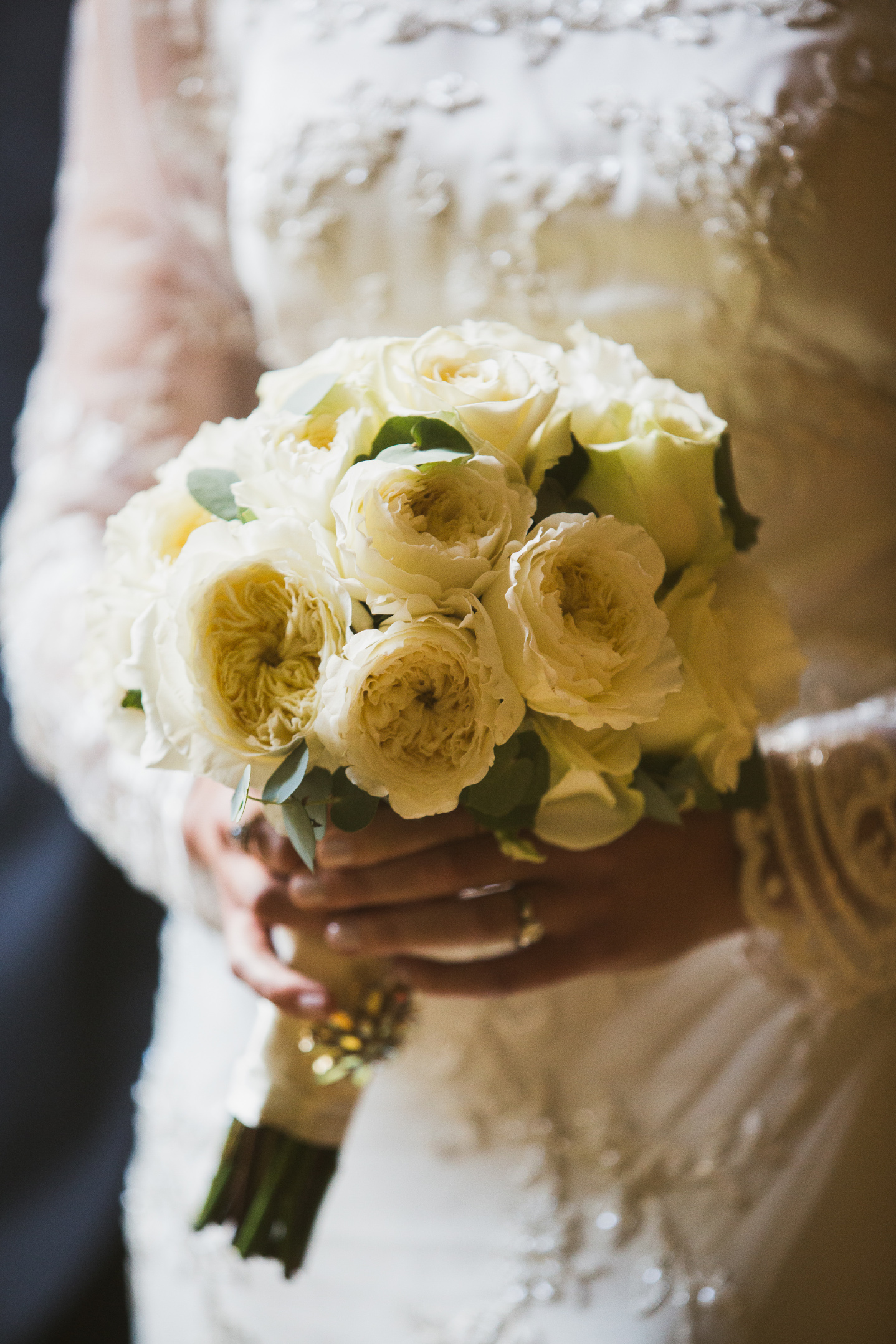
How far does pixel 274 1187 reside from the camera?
0.75m

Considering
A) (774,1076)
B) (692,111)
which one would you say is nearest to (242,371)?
(692,111)

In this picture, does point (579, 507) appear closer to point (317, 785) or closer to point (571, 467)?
point (571, 467)

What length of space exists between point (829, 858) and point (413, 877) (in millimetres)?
311

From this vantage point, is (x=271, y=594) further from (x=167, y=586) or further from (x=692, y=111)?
(x=692, y=111)

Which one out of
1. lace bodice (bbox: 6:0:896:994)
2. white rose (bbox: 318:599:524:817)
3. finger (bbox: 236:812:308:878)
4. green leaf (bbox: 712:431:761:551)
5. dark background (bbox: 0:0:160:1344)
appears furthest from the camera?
dark background (bbox: 0:0:160:1344)

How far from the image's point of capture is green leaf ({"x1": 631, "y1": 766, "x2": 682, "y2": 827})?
57cm

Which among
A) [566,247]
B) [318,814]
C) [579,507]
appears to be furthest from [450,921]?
[566,247]

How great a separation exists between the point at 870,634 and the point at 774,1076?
1.32 feet

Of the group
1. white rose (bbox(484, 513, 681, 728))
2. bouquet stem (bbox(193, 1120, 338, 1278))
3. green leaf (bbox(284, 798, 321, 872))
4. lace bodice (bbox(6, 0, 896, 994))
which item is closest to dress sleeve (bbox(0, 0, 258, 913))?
lace bodice (bbox(6, 0, 896, 994))

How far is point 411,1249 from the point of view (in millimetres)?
909

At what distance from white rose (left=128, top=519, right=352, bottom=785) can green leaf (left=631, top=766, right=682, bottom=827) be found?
0.20m

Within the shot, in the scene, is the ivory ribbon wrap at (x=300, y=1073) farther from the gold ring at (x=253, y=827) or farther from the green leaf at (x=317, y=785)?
the green leaf at (x=317, y=785)

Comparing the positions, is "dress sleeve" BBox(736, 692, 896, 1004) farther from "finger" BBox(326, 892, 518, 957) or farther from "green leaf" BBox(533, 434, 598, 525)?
"green leaf" BBox(533, 434, 598, 525)

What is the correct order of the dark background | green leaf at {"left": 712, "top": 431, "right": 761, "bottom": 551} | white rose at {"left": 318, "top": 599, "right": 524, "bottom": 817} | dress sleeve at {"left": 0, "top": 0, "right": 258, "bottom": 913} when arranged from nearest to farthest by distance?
white rose at {"left": 318, "top": 599, "right": 524, "bottom": 817} < green leaf at {"left": 712, "top": 431, "right": 761, "bottom": 551} < dress sleeve at {"left": 0, "top": 0, "right": 258, "bottom": 913} < the dark background
